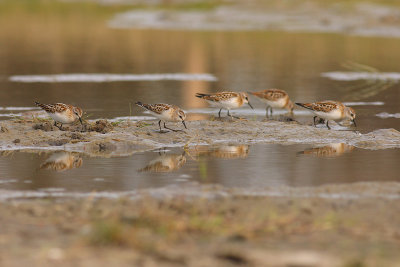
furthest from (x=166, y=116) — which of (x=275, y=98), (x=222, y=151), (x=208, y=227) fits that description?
(x=208, y=227)

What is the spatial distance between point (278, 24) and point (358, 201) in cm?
3612

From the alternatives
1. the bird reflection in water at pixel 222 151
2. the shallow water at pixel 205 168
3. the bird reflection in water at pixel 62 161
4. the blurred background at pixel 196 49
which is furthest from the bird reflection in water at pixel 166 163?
the blurred background at pixel 196 49

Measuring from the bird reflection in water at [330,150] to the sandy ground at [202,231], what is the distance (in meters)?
3.39

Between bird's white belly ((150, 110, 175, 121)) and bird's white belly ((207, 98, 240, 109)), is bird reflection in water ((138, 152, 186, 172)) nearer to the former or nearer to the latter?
bird's white belly ((150, 110, 175, 121))

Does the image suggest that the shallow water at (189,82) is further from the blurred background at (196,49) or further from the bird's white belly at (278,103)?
the bird's white belly at (278,103)

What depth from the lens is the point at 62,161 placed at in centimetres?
1255

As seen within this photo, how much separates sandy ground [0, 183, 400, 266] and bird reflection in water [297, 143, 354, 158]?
→ 3390mm

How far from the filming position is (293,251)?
24.2 feet

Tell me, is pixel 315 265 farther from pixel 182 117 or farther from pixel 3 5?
pixel 3 5

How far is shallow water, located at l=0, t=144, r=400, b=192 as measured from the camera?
36.1ft

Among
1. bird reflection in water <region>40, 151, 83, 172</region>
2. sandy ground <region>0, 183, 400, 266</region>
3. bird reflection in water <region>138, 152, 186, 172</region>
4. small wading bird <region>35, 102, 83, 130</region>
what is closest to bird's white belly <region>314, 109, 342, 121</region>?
bird reflection in water <region>138, 152, 186, 172</region>

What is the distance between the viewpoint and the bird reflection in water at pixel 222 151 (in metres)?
13.1

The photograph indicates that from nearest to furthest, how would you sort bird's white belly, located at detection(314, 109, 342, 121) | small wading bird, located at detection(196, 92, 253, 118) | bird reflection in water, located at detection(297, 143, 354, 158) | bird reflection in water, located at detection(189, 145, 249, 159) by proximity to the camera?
1. bird reflection in water, located at detection(189, 145, 249, 159)
2. bird reflection in water, located at detection(297, 143, 354, 158)
3. bird's white belly, located at detection(314, 109, 342, 121)
4. small wading bird, located at detection(196, 92, 253, 118)

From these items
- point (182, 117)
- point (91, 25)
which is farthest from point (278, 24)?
point (182, 117)
